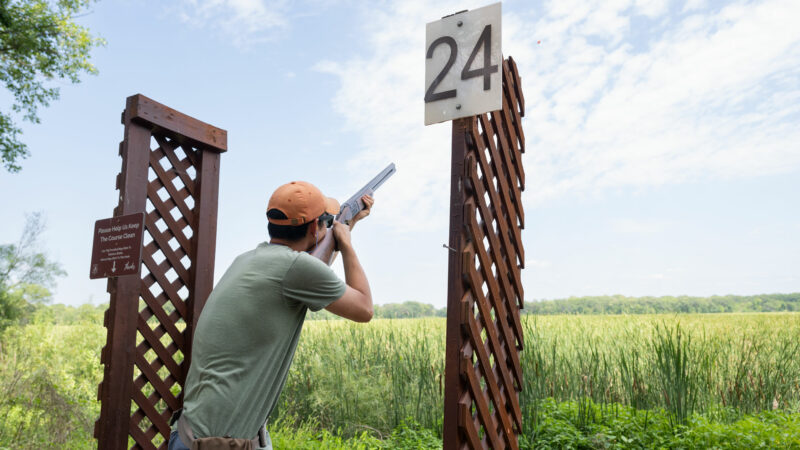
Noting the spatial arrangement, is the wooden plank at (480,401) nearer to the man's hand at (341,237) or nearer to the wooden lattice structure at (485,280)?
the wooden lattice structure at (485,280)

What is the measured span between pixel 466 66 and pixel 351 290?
1.49 metres

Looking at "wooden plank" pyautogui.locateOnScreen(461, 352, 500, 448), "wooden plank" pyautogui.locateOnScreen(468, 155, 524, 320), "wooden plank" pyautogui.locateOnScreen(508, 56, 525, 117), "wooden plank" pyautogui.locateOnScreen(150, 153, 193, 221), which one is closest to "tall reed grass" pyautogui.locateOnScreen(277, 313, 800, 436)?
"wooden plank" pyautogui.locateOnScreen(468, 155, 524, 320)

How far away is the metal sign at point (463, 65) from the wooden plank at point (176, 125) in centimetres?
173

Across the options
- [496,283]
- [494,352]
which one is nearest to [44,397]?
[494,352]

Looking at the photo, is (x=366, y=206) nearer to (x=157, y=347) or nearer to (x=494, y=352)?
(x=494, y=352)

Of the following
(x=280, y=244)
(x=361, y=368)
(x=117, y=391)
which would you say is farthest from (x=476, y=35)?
(x=361, y=368)

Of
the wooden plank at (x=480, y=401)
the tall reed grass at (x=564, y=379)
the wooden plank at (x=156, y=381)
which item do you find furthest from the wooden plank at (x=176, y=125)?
the tall reed grass at (x=564, y=379)

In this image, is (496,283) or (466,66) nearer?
(466,66)

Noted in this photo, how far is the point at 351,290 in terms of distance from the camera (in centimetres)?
206

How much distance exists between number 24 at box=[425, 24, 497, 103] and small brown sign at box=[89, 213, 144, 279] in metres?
1.80

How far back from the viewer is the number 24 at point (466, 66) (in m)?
2.85

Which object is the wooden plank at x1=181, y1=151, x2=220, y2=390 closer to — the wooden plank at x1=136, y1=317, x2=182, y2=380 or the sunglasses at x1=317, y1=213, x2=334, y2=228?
the wooden plank at x1=136, y1=317, x2=182, y2=380

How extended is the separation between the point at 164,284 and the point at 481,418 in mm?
2198

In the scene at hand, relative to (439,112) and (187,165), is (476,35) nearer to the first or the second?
(439,112)
